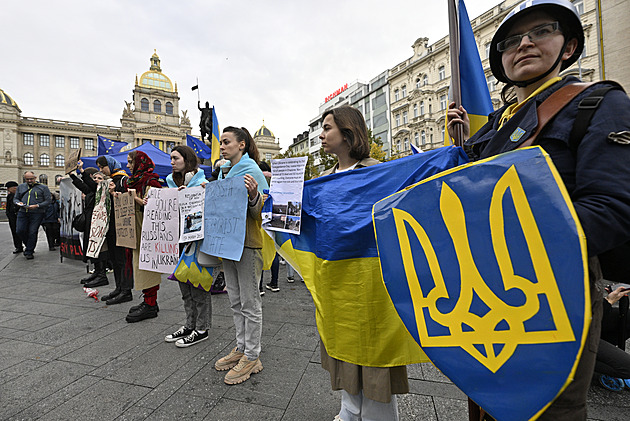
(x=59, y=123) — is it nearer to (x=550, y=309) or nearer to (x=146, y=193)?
(x=146, y=193)

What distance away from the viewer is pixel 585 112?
0.83 metres

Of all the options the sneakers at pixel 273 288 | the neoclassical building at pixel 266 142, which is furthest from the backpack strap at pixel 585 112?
the neoclassical building at pixel 266 142

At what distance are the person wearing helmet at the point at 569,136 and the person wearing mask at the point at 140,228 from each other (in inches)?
145

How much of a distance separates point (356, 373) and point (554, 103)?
140 centimetres

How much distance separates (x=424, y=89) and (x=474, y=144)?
37732 millimetres

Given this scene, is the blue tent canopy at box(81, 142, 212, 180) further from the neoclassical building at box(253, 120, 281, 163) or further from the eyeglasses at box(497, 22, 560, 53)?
the neoclassical building at box(253, 120, 281, 163)

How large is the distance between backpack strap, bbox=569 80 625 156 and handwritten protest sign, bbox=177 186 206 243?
2628 millimetres

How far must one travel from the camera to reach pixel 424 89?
112ft

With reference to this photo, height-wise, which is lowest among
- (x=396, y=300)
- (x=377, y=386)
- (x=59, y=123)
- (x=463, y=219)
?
(x=377, y=386)

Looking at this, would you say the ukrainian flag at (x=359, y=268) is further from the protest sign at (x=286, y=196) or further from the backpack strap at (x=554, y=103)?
the backpack strap at (x=554, y=103)

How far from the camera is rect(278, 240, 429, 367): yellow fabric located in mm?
1418

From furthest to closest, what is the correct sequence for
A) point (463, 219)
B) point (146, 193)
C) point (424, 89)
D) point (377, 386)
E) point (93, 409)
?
point (424, 89), point (146, 193), point (93, 409), point (377, 386), point (463, 219)

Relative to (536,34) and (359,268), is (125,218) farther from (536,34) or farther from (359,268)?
(536,34)

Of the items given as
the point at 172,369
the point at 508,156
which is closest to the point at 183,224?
the point at 172,369
